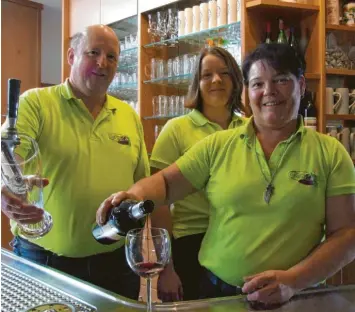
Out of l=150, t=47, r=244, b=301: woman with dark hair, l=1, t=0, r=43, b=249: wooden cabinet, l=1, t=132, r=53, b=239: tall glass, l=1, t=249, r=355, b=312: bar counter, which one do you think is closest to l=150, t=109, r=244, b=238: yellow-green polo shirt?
l=150, t=47, r=244, b=301: woman with dark hair

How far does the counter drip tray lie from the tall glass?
0.16 metres

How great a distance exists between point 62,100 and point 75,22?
111 inches

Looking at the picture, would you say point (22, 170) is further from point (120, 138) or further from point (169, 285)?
point (169, 285)

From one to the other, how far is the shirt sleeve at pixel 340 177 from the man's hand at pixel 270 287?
0.87 feet

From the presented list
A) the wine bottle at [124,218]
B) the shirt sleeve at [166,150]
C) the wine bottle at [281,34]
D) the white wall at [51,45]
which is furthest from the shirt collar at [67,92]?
the white wall at [51,45]

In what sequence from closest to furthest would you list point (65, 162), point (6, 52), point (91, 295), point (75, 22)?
point (91, 295) → point (65, 162) → point (75, 22) → point (6, 52)

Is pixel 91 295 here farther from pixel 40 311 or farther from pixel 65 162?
pixel 65 162

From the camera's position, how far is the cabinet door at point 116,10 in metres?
3.75

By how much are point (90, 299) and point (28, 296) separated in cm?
14

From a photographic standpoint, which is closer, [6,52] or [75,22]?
[75,22]

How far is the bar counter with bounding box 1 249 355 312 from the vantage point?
1024mm

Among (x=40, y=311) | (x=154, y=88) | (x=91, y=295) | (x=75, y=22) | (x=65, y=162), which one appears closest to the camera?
(x=40, y=311)

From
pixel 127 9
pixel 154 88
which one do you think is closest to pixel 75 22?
pixel 127 9

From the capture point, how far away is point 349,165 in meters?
1.25
